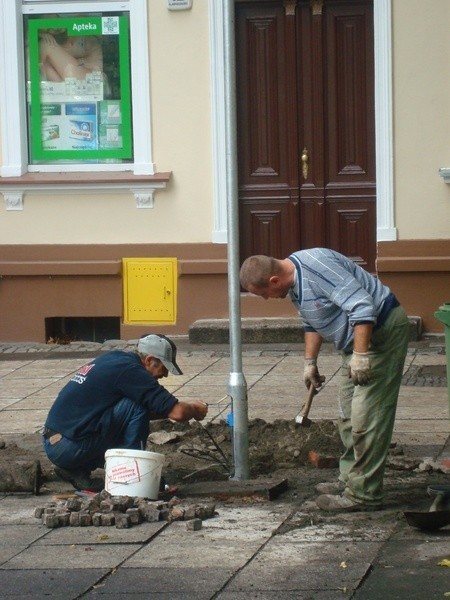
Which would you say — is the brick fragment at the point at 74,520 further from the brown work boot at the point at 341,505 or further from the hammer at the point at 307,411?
the hammer at the point at 307,411

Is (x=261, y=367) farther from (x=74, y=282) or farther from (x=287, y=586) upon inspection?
(x=287, y=586)

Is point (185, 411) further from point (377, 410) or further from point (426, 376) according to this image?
point (426, 376)

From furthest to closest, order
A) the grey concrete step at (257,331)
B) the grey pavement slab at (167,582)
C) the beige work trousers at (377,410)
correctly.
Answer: the grey concrete step at (257,331) → the beige work trousers at (377,410) → the grey pavement slab at (167,582)

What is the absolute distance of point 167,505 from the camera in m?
7.36

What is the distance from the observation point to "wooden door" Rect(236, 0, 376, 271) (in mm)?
13438

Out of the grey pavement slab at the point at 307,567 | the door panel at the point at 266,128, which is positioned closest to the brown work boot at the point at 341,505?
the grey pavement slab at the point at 307,567

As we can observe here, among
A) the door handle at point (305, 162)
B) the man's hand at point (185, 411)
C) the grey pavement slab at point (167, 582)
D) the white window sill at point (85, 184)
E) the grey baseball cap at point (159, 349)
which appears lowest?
the grey pavement slab at point (167, 582)

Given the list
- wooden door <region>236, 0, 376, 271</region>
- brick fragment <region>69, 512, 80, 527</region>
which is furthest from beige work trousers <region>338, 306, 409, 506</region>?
wooden door <region>236, 0, 376, 271</region>

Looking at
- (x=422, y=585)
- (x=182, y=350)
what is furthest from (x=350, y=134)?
(x=422, y=585)

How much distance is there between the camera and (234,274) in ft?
25.7

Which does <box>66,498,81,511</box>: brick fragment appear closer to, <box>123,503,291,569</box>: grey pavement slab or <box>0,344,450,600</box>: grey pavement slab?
<box>0,344,450,600</box>: grey pavement slab

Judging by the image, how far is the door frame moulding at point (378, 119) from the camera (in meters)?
13.1

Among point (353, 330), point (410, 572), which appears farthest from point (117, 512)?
point (410, 572)

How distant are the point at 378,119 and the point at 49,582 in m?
8.01
